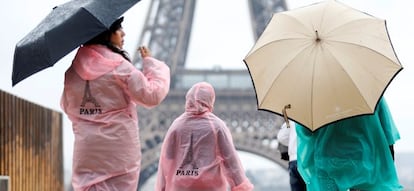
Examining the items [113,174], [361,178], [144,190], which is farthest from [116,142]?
[144,190]

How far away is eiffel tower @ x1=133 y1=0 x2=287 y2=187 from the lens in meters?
29.1

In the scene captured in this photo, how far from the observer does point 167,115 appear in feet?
96.1

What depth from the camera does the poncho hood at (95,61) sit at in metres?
4.07

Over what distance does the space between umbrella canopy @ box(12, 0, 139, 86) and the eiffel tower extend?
2329 centimetres

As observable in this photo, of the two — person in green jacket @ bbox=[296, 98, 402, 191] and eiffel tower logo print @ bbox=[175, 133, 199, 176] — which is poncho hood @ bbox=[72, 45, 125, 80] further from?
person in green jacket @ bbox=[296, 98, 402, 191]

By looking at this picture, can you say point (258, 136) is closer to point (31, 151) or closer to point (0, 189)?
point (31, 151)

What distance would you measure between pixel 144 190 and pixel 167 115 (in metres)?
3.33

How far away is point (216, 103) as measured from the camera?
97.3 feet

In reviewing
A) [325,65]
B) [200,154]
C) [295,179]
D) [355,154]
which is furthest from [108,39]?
[295,179]

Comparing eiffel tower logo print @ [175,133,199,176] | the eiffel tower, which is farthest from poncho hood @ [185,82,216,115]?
the eiffel tower

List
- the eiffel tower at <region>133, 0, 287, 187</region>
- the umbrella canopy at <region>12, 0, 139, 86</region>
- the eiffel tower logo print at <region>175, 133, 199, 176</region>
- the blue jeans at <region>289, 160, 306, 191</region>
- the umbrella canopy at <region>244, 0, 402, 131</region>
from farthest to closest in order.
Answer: the eiffel tower at <region>133, 0, 287, 187</region> < the blue jeans at <region>289, 160, 306, 191</region> < the eiffel tower logo print at <region>175, 133, 199, 176</region> < the umbrella canopy at <region>12, 0, 139, 86</region> < the umbrella canopy at <region>244, 0, 402, 131</region>

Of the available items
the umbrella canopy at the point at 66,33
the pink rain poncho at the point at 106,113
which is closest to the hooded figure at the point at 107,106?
the pink rain poncho at the point at 106,113

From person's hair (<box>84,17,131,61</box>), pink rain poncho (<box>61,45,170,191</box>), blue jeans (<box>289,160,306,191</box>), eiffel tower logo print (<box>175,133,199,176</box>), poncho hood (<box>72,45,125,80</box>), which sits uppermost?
person's hair (<box>84,17,131,61</box>)

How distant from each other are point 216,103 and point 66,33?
25.7 meters
